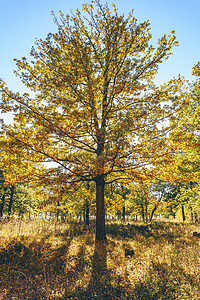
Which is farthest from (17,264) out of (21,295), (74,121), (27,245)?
(74,121)

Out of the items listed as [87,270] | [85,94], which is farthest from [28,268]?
[85,94]

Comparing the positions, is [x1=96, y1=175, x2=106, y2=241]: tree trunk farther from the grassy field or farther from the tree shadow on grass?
the tree shadow on grass

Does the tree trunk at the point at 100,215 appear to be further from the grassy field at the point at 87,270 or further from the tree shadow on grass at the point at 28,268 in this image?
the tree shadow on grass at the point at 28,268

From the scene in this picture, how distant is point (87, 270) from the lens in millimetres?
5309

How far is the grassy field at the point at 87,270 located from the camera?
13.1ft

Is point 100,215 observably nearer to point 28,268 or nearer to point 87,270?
point 87,270

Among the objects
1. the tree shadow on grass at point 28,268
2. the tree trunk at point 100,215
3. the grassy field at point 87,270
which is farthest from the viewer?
the tree trunk at point 100,215

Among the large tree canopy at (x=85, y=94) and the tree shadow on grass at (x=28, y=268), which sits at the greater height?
the large tree canopy at (x=85, y=94)

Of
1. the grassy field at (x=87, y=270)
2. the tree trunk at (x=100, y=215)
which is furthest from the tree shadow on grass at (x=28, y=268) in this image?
the tree trunk at (x=100, y=215)

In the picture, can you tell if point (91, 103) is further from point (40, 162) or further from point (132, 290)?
point (132, 290)

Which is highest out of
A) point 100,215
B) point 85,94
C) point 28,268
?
point 85,94

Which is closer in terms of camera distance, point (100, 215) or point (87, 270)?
point (87, 270)

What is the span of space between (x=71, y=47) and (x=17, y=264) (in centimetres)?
914

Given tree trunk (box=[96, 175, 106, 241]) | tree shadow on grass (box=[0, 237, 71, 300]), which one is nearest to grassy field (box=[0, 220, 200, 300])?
→ tree shadow on grass (box=[0, 237, 71, 300])
